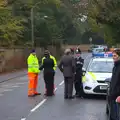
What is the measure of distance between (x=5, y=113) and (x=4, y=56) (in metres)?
26.3

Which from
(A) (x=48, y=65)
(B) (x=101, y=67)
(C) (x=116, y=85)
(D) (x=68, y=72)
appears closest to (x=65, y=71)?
(D) (x=68, y=72)

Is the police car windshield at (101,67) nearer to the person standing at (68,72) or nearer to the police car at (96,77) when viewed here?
the police car at (96,77)

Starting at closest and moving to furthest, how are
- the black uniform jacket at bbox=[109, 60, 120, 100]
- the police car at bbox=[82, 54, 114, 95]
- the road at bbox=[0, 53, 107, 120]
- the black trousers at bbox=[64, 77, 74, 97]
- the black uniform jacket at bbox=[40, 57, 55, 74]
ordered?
the black uniform jacket at bbox=[109, 60, 120, 100]
the road at bbox=[0, 53, 107, 120]
the police car at bbox=[82, 54, 114, 95]
the black trousers at bbox=[64, 77, 74, 97]
the black uniform jacket at bbox=[40, 57, 55, 74]

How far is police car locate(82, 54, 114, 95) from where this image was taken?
51.3 feet

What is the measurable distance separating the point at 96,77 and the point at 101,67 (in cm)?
111

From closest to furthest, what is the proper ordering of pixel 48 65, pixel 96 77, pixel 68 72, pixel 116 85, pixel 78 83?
1. pixel 116 85
2. pixel 96 77
3. pixel 68 72
4. pixel 78 83
5. pixel 48 65

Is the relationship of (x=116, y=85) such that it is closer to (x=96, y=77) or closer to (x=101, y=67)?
(x=96, y=77)

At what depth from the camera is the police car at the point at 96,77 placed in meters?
15.6

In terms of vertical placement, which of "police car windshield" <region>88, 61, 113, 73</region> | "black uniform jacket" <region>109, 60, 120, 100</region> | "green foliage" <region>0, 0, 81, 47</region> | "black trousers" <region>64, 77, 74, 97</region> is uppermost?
"green foliage" <region>0, 0, 81, 47</region>

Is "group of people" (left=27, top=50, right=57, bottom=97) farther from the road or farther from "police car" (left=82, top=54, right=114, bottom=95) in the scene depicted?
"police car" (left=82, top=54, right=114, bottom=95)

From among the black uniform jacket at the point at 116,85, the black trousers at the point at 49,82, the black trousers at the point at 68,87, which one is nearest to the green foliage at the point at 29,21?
the black trousers at the point at 49,82

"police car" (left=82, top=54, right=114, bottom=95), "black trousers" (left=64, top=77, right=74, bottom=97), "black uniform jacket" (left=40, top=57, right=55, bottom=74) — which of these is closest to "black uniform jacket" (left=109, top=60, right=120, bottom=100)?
"police car" (left=82, top=54, right=114, bottom=95)

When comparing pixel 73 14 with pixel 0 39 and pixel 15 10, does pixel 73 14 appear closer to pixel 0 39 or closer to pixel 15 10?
pixel 15 10

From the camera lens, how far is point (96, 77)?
52.0 feet
